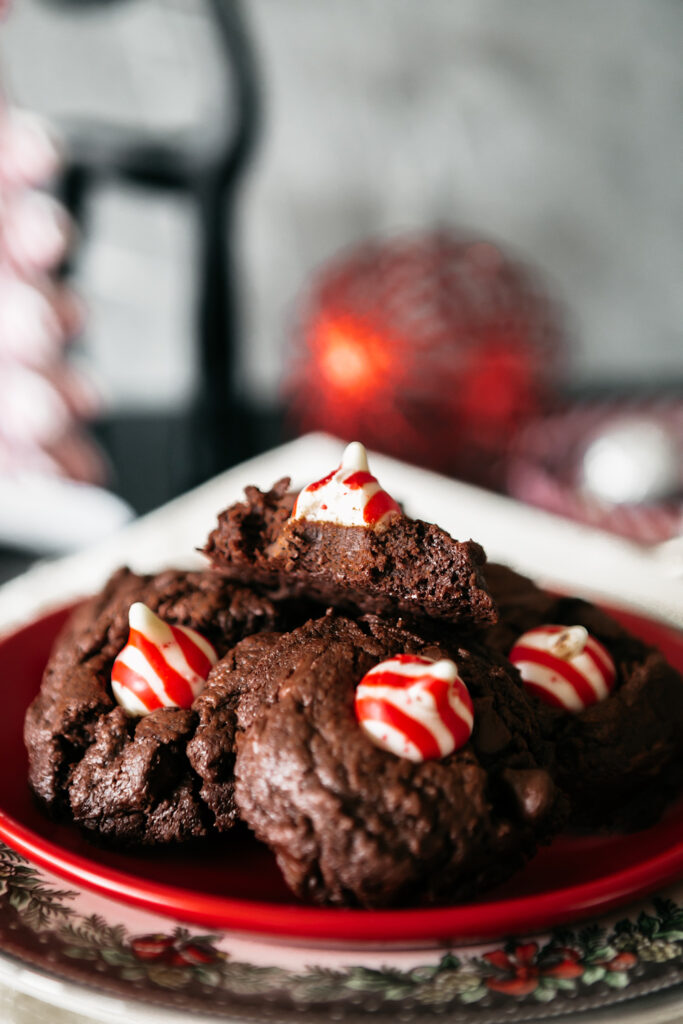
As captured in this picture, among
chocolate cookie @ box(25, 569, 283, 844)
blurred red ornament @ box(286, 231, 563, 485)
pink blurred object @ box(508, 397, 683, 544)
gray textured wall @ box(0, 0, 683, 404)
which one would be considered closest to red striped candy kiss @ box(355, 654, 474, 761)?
chocolate cookie @ box(25, 569, 283, 844)

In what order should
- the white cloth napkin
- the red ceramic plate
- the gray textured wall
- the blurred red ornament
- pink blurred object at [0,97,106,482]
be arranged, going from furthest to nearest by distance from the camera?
1. the gray textured wall
2. pink blurred object at [0,97,106,482]
3. the blurred red ornament
4. the white cloth napkin
5. the red ceramic plate

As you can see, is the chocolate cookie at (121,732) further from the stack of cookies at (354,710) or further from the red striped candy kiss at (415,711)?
the red striped candy kiss at (415,711)

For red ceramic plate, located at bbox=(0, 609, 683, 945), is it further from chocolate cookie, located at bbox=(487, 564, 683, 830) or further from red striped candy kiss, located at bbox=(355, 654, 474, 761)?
red striped candy kiss, located at bbox=(355, 654, 474, 761)

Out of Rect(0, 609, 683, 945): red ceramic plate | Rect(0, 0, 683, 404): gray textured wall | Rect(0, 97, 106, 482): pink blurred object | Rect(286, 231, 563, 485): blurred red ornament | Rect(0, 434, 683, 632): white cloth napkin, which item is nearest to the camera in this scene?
Rect(0, 609, 683, 945): red ceramic plate

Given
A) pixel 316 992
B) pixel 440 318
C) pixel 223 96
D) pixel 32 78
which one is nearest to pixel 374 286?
pixel 440 318

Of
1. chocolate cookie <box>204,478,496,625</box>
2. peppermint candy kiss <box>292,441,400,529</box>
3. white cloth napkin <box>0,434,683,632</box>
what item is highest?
peppermint candy kiss <box>292,441,400,529</box>

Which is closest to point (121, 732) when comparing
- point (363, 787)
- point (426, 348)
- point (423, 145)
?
point (363, 787)

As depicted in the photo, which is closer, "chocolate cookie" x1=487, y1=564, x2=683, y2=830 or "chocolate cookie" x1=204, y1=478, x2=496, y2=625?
"chocolate cookie" x1=204, y1=478, x2=496, y2=625

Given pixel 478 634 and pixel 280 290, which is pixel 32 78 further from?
pixel 478 634
